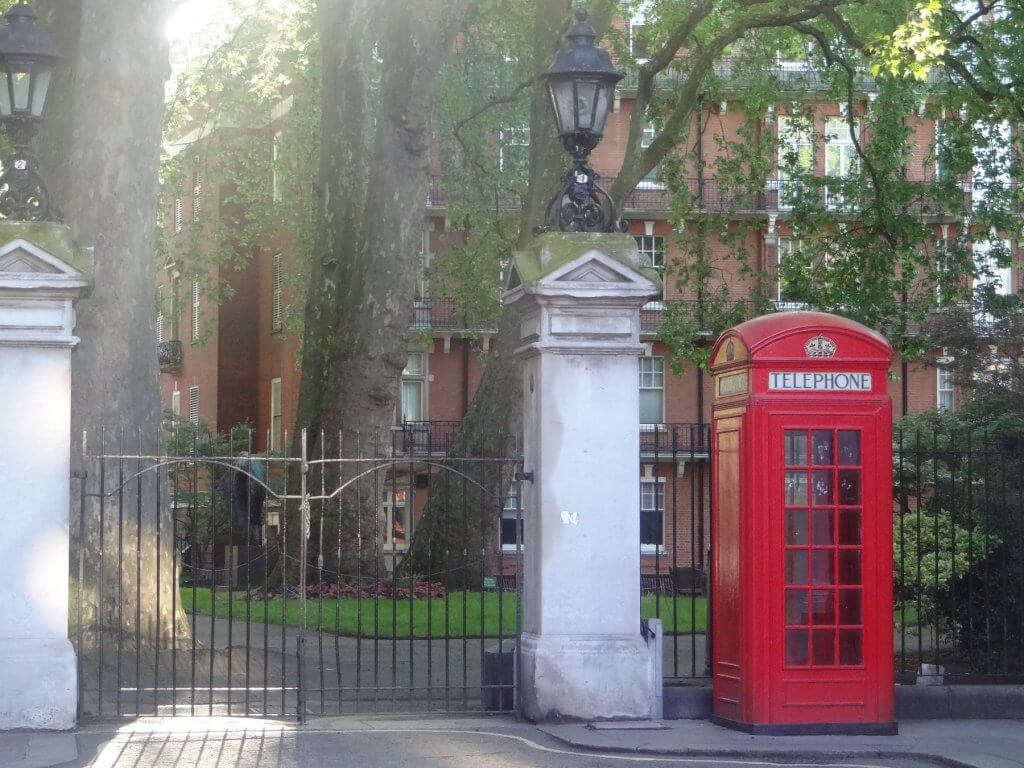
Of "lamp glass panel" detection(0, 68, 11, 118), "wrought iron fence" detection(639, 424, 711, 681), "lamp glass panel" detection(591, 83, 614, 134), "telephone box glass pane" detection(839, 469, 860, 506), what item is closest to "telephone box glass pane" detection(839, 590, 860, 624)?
"telephone box glass pane" detection(839, 469, 860, 506)

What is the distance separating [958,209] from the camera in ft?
76.7

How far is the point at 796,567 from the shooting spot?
10.4 metres

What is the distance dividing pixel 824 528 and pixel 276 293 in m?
33.8

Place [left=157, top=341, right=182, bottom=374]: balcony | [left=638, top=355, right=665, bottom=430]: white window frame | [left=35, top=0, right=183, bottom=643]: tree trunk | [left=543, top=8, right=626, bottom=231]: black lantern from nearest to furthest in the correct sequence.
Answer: [left=543, top=8, right=626, bottom=231]: black lantern < [left=35, top=0, right=183, bottom=643]: tree trunk < [left=638, top=355, right=665, bottom=430]: white window frame < [left=157, top=341, right=182, bottom=374]: balcony

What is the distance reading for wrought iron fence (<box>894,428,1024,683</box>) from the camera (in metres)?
12.2

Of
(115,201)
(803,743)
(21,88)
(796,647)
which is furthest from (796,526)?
(115,201)

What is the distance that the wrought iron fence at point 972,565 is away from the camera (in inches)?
479

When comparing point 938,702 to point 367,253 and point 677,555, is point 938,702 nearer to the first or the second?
point 367,253

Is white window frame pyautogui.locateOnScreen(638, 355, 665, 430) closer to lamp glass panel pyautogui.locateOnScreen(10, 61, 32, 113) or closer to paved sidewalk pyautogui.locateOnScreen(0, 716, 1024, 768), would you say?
paved sidewalk pyautogui.locateOnScreen(0, 716, 1024, 768)

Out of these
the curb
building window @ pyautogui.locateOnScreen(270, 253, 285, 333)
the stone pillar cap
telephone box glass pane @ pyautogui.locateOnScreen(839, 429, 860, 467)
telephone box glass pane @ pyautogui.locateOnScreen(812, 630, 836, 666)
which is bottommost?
the curb

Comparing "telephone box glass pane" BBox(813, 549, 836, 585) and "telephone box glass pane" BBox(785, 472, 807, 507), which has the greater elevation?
"telephone box glass pane" BBox(785, 472, 807, 507)

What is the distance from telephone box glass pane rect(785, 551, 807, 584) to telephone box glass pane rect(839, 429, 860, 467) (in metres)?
0.65

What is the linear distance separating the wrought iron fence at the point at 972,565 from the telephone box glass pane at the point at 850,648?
1512mm

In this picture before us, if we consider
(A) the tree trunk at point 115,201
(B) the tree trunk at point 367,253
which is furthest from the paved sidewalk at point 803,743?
(B) the tree trunk at point 367,253
